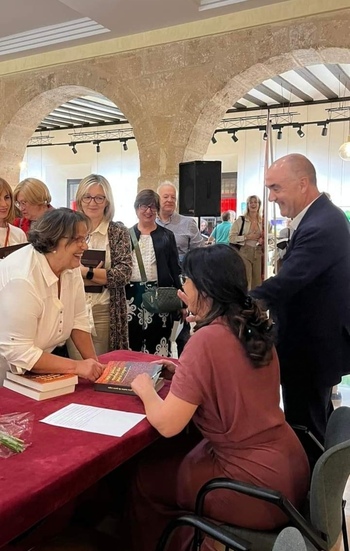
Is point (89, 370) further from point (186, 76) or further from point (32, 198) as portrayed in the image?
point (186, 76)

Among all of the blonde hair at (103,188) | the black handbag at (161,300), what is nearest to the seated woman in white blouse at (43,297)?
the blonde hair at (103,188)

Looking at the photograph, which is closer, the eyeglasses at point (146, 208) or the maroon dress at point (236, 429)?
the maroon dress at point (236, 429)

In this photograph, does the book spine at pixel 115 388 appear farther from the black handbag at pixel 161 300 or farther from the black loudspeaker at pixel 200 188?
the black loudspeaker at pixel 200 188

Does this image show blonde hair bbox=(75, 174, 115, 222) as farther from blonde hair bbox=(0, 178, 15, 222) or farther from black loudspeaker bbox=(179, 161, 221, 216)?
black loudspeaker bbox=(179, 161, 221, 216)

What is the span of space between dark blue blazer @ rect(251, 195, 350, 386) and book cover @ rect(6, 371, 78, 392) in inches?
36.2

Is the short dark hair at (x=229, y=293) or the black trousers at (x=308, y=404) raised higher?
the short dark hair at (x=229, y=293)

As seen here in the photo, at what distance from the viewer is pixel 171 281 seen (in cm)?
358

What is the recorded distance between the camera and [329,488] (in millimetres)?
1393

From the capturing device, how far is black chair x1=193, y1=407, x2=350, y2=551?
1368mm

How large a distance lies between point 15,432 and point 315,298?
4.87ft

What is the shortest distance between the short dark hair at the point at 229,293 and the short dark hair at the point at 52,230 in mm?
552

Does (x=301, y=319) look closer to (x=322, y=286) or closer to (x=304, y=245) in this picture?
(x=322, y=286)

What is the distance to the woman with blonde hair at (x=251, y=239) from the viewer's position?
26.0 feet

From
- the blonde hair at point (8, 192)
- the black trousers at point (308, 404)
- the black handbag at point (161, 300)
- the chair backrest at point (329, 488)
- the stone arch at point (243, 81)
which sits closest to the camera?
the chair backrest at point (329, 488)
